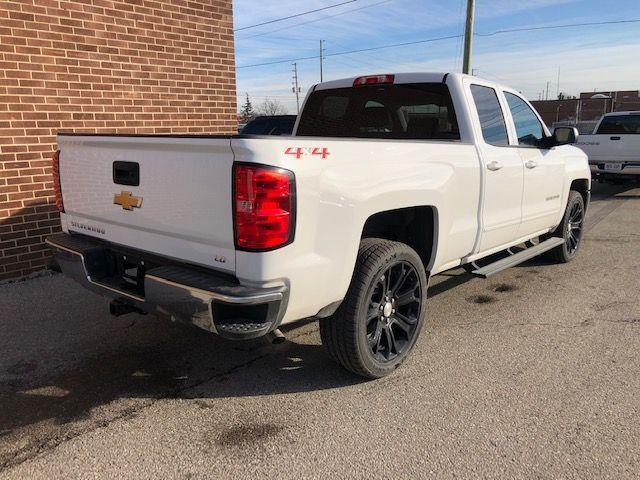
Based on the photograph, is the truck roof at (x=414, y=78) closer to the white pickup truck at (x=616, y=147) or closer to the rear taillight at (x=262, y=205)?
the rear taillight at (x=262, y=205)

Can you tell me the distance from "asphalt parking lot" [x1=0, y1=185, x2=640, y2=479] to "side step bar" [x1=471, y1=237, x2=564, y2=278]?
1.39 feet

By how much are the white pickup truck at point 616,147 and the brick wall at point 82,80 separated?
9078 millimetres

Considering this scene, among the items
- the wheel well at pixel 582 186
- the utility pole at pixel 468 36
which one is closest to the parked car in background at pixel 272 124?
the wheel well at pixel 582 186

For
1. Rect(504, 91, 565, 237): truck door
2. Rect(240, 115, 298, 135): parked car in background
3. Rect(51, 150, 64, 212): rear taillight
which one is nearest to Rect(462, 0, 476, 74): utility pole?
Rect(240, 115, 298, 135): parked car in background

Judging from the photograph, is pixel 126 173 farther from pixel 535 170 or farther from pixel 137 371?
pixel 535 170

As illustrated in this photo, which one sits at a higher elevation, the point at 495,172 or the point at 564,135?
the point at 564,135

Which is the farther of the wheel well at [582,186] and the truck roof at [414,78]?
the wheel well at [582,186]

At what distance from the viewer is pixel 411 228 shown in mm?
3877

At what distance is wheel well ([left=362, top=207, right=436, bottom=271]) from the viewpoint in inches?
145

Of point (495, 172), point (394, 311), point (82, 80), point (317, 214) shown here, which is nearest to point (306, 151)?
point (317, 214)

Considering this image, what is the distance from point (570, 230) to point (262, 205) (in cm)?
505

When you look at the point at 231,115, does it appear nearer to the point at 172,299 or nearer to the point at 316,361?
the point at 316,361

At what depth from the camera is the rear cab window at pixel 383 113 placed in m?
A: 4.36

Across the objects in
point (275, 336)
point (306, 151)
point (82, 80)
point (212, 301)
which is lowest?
point (275, 336)
